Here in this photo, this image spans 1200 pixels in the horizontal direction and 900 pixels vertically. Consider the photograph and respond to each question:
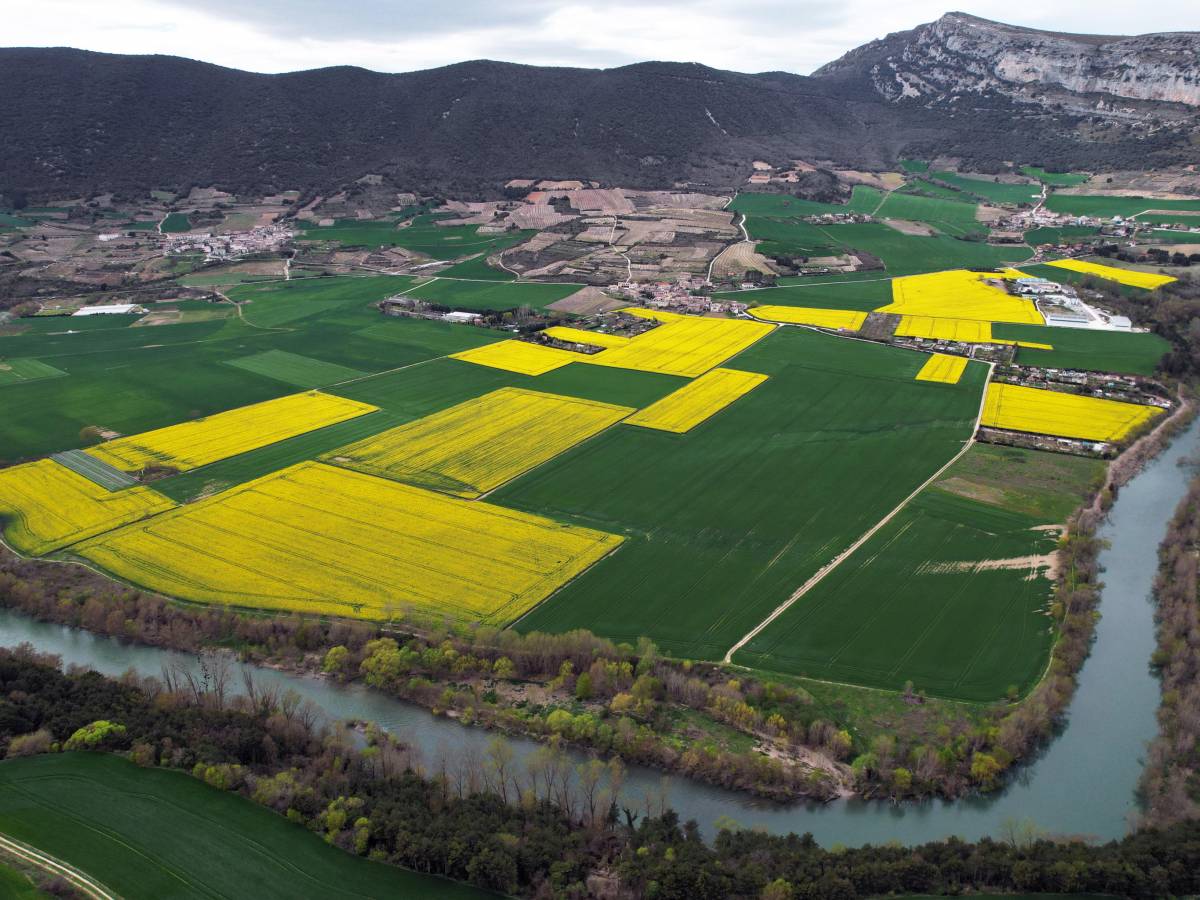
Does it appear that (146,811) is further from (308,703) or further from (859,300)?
(859,300)

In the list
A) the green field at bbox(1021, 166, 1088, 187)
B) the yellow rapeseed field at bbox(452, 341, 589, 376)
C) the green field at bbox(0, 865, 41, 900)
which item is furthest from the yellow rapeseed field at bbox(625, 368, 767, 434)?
the green field at bbox(1021, 166, 1088, 187)

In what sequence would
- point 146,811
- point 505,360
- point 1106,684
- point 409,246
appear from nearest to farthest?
point 146,811 < point 1106,684 < point 505,360 < point 409,246

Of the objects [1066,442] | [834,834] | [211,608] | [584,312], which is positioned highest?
[584,312]

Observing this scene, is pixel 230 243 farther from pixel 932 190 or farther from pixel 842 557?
pixel 932 190

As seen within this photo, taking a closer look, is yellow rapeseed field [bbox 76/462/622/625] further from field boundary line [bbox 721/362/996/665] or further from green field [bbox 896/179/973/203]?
green field [bbox 896/179/973/203]

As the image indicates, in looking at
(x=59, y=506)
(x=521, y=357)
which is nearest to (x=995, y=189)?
(x=521, y=357)

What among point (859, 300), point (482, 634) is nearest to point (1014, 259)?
point (859, 300)

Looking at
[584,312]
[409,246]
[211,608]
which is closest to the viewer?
[211,608]
